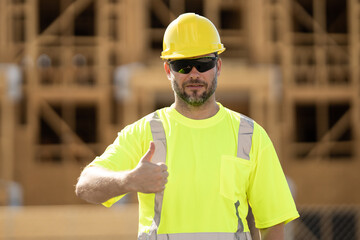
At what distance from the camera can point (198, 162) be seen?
2.56 m

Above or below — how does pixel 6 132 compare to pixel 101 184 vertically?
below

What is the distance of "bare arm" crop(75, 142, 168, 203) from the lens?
2.21 m

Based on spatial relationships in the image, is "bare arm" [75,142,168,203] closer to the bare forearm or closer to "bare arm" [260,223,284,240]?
the bare forearm

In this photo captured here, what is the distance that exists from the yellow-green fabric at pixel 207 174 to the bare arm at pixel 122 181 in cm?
9

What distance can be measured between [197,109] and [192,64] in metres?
0.20

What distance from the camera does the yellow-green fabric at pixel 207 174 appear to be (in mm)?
2514

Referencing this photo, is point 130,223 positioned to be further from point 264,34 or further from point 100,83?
point 264,34

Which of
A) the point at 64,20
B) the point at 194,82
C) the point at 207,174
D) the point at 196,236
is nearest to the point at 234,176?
the point at 207,174

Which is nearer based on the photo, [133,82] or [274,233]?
[274,233]

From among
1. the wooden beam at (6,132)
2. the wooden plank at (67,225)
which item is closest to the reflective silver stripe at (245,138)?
the wooden plank at (67,225)

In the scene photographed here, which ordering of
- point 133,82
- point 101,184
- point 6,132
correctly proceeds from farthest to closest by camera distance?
1. point 6,132
2. point 133,82
3. point 101,184

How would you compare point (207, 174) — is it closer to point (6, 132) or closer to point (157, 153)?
point (157, 153)

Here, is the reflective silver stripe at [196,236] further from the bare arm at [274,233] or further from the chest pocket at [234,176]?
the bare arm at [274,233]

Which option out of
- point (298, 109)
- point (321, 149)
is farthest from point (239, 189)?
point (298, 109)
